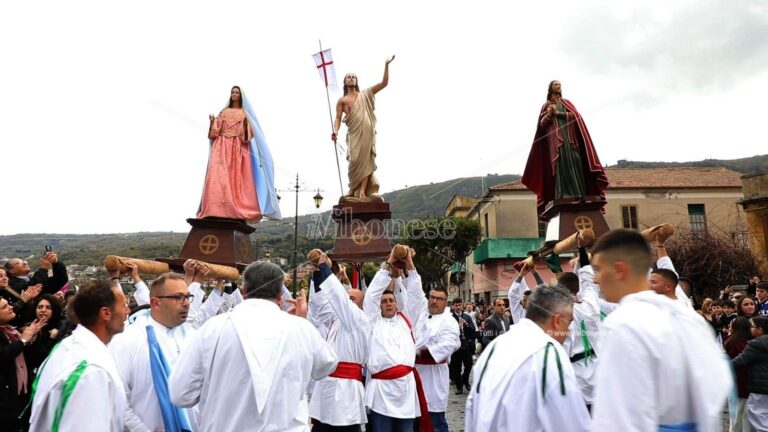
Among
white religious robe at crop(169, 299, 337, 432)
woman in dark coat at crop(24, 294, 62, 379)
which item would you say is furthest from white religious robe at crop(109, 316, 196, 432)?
woman in dark coat at crop(24, 294, 62, 379)

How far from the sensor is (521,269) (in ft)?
23.0

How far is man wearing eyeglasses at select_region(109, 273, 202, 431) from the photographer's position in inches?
154

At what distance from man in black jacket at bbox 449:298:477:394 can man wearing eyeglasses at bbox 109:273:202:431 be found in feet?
33.9

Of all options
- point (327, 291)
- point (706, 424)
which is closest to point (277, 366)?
point (327, 291)

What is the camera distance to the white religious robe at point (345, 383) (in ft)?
18.6

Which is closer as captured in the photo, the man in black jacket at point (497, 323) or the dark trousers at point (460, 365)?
the man in black jacket at point (497, 323)

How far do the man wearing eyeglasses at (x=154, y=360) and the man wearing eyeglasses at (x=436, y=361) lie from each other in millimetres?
3572

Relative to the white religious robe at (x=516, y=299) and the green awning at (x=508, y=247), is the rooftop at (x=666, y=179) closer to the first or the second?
the green awning at (x=508, y=247)

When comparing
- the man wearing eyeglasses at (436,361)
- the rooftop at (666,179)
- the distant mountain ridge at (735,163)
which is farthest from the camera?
the distant mountain ridge at (735,163)

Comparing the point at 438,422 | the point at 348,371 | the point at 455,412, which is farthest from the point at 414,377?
the point at 455,412

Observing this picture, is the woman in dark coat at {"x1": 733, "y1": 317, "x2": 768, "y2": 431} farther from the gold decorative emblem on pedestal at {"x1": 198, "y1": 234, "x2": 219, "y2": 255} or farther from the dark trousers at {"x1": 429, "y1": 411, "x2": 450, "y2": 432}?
the gold decorative emblem on pedestal at {"x1": 198, "y1": 234, "x2": 219, "y2": 255}

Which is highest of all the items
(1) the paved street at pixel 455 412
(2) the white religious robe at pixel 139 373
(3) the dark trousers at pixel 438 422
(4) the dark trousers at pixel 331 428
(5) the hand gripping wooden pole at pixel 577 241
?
(5) the hand gripping wooden pole at pixel 577 241

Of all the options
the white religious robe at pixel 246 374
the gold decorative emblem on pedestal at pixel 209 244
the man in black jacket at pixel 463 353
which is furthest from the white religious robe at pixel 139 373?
the man in black jacket at pixel 463 353

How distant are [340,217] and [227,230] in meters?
1.64
